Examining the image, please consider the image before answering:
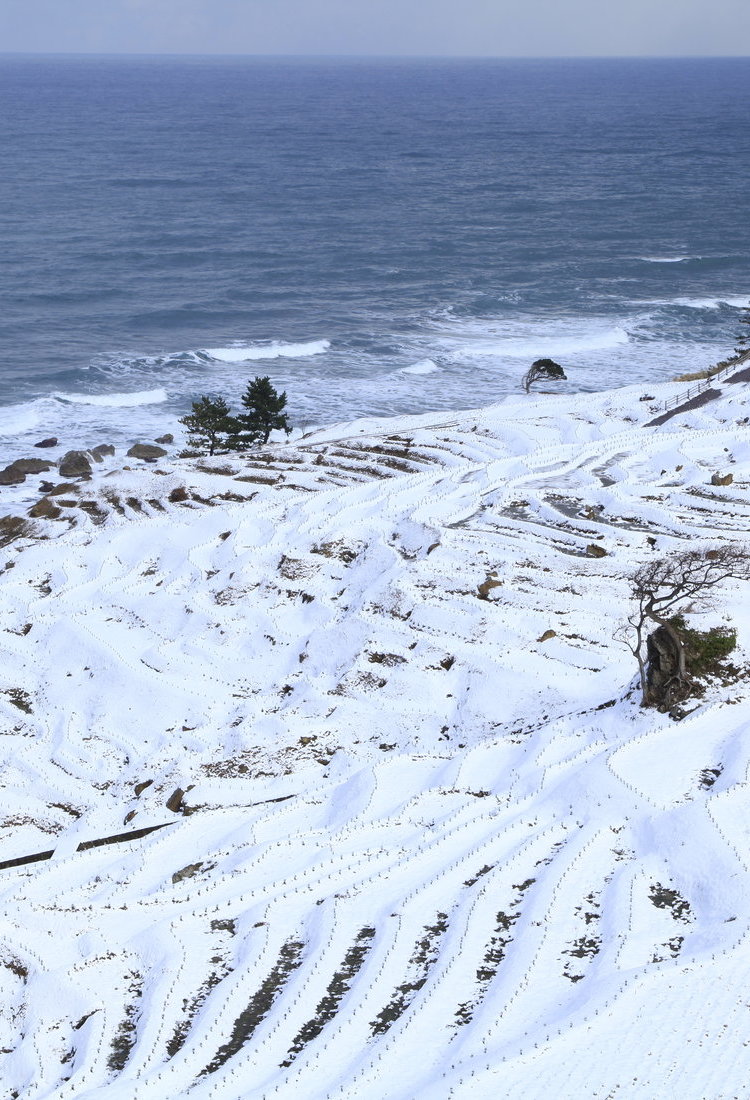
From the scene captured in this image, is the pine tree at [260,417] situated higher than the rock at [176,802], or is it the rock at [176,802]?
the pine tree at [260,417]

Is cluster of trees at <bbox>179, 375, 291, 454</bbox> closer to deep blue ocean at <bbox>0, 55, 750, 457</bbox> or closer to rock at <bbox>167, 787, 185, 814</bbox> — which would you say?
deep blue ocean at <bbox>0, 55, 750, 457</bbox>

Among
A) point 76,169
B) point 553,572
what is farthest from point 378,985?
point 76,169

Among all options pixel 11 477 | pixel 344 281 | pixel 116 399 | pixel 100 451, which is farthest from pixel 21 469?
pixel 344 281

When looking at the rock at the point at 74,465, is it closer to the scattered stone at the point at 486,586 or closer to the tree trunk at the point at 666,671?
the scattered stone at the point at 486,586

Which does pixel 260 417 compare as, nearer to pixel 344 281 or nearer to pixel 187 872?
pixel 187 872

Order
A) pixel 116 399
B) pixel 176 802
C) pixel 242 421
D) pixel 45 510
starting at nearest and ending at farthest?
pixel 176 802
pixel 45 510
pixel 242 421
pixel 116 399

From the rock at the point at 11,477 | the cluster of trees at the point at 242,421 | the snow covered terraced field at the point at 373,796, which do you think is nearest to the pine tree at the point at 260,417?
the cluster of trees at the point at 242,421
